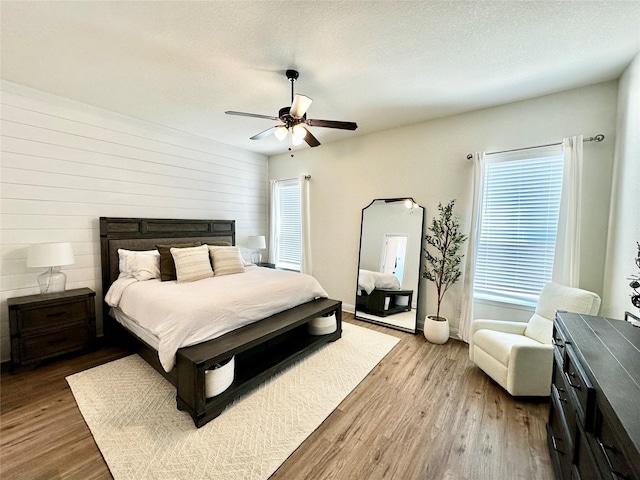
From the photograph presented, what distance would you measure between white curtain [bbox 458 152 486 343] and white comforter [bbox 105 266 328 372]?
1.79 meters

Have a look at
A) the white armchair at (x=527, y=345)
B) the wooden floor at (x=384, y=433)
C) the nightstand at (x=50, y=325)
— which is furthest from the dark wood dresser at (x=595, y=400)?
the nightstand at (x=50, y=325)

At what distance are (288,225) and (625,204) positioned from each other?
4470mm

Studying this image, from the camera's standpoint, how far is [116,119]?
348cm

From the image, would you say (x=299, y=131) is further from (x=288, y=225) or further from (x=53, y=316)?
(x=53, y=316)

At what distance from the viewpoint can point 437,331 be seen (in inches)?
131

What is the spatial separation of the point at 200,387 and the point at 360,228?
3124mm

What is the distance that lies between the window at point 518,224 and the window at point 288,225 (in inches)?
122

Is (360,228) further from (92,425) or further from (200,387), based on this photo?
(92,425)

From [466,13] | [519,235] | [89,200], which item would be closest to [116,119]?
[89,200]

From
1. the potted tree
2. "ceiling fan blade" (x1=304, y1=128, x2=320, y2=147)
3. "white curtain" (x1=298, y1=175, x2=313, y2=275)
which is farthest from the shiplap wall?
the potted tree

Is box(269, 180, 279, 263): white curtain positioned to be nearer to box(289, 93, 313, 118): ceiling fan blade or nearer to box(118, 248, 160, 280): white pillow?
box(118, 248, 160, 280): white pillow

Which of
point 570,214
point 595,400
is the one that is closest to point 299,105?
point 595,400

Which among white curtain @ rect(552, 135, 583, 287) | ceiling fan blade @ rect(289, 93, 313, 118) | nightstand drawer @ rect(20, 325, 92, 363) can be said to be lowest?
nightstand drawer @ rect(20, 325, 92, 363)

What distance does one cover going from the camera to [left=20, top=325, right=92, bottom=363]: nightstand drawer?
263 cm
